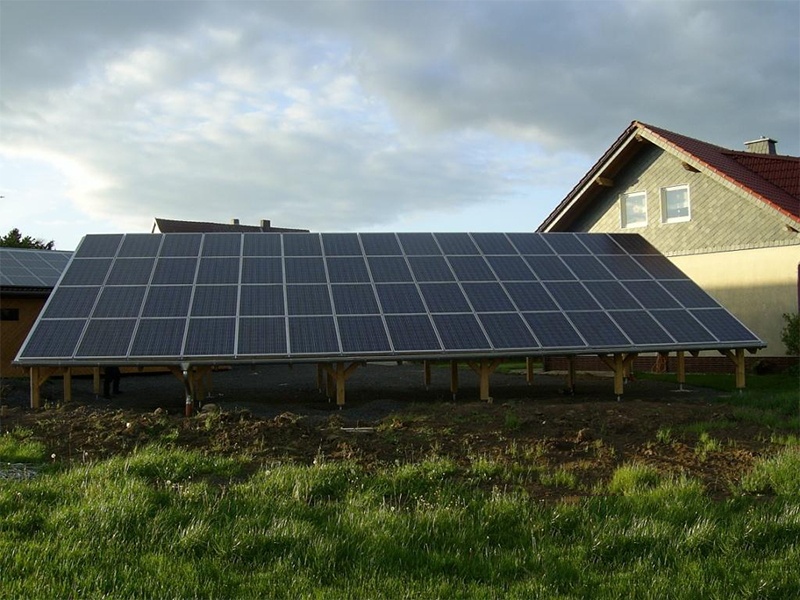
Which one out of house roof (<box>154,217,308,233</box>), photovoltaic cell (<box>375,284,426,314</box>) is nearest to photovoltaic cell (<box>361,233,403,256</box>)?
photovoltaic cell (<box>375,284,426,314</box>)

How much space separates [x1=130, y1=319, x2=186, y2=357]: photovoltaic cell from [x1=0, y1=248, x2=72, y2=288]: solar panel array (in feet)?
41.8

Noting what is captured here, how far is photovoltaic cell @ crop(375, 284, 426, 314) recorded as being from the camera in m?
18.9

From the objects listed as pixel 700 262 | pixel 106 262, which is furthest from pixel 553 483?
pixel 700 262

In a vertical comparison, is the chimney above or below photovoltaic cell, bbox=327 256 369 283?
above

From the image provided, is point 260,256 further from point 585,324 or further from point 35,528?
point 35,528

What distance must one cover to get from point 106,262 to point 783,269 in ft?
68.6

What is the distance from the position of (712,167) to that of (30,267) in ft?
86.7

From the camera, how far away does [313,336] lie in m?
17.3

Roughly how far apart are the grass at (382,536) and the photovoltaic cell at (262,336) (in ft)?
23.8

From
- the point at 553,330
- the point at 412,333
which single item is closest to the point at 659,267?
the point at 553,330

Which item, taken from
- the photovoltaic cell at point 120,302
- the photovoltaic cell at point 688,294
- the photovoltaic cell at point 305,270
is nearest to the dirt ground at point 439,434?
the photovoltaic cell at point 120,302

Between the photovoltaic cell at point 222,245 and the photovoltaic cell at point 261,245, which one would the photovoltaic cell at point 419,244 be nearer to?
the photovoltaic cell at point 261,245

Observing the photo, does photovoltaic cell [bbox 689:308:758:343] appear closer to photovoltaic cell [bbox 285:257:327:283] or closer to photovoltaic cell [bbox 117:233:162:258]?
photovoltaic cell [bbox 285:257:327:283]

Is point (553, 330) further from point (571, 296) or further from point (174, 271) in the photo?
point (174, 271)
